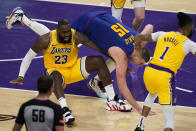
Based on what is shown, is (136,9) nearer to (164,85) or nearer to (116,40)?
(116,40)

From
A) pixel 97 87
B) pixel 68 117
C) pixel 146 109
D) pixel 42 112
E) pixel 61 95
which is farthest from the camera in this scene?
pixel 97 87

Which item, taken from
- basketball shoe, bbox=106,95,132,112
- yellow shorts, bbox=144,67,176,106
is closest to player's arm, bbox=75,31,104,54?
basketball shoe, bbox=106,95,132,112

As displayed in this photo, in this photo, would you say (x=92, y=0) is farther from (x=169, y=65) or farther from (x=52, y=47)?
(x=169, y=65)

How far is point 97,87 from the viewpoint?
7.18 m

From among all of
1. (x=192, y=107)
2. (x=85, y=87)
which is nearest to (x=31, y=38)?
(x=85, y=87)

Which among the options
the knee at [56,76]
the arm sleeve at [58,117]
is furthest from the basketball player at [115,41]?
the arm sleeve at [58,117]

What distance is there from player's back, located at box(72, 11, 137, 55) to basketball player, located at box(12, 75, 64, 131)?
2.26 metres

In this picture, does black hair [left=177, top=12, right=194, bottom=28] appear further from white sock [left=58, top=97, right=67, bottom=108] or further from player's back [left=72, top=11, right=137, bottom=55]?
white sock [left=58, top=97, right=67, bottom=108]

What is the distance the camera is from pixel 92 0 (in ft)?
35.9

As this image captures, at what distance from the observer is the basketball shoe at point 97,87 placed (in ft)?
23.5

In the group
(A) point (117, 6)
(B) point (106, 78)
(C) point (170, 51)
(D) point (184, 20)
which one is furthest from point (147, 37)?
(A) point (117, 6)

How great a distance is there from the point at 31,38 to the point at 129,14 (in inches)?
93.2

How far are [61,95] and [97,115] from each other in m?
0.63

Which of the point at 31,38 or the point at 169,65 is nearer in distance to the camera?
the point at 169,65
